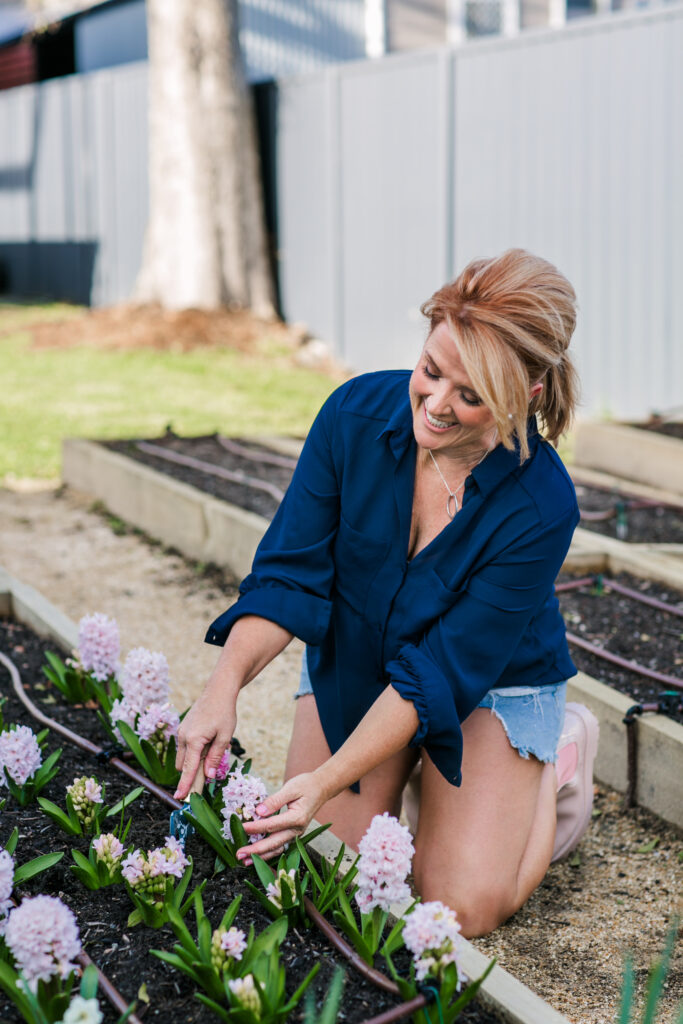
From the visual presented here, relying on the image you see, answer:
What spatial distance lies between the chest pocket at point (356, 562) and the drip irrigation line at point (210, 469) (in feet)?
8.19

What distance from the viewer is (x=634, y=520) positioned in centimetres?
497

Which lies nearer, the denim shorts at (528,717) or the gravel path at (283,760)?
the gravel path at (283,760)

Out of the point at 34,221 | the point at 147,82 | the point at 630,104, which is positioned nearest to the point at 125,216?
the point at 147,82

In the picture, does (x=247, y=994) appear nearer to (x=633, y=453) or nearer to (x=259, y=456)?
(x=259, y=456)

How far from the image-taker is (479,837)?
2488 millimetres

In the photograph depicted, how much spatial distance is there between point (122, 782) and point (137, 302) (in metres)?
9.24

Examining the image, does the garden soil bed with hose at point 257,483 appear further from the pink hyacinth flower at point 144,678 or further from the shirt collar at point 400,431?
the shirt collar at point 400,431

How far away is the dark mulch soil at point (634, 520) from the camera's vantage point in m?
4.73

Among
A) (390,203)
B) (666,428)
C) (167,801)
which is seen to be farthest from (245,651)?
(390,203)

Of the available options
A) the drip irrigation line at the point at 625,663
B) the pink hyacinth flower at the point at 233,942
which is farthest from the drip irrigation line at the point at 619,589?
the pink hyacinth flower at the point at 233,942

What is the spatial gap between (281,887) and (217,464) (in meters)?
4.11

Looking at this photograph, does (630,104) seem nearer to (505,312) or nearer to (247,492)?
(247,492)

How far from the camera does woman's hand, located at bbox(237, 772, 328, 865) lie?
2.04m

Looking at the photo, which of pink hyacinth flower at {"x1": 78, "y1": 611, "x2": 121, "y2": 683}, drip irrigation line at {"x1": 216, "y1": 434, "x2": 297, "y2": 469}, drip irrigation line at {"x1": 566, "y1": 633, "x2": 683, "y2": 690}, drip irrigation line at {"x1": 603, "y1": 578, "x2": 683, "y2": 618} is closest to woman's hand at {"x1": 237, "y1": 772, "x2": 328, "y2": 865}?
pink hyacinth flower at {"x1": 78, "y1": 611, "x2": 121, "y2": 683}
